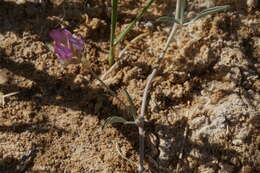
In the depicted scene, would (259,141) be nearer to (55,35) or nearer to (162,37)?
(162,37)

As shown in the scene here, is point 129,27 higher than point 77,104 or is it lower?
higher

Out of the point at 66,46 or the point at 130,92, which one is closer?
the point at 66,46

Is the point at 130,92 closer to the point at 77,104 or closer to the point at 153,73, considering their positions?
the point at 153,73

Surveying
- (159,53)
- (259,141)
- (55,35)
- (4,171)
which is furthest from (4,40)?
(259,141)

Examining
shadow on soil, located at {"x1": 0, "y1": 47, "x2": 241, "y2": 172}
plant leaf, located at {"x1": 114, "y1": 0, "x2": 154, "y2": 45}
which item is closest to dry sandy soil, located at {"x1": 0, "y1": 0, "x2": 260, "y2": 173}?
shadow on soil, located at {"x1": 0, "y1": 47, "x2": 241, "y2": 172}

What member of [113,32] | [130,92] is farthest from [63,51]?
[130,92]

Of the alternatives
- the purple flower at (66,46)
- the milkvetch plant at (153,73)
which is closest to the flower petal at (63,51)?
the purple flower at (66,46)
